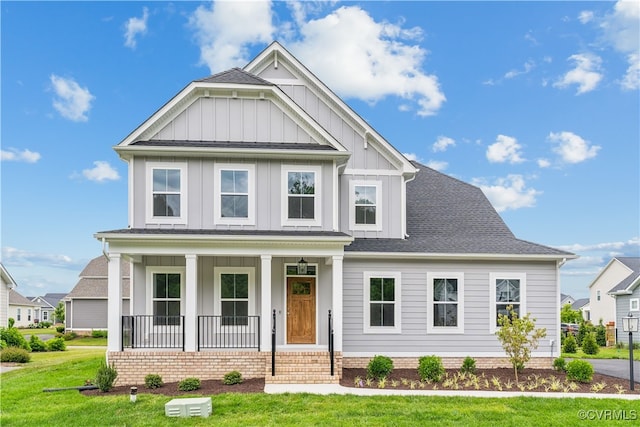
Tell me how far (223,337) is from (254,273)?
1.99m

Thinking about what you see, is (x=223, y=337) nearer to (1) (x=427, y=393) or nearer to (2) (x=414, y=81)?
(1) (x=427, y=393)

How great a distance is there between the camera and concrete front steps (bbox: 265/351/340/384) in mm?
12406

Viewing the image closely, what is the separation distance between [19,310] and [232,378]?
54099 mm

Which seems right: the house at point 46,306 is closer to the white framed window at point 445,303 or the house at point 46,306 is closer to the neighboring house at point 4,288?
the neighboring house at point 4,288

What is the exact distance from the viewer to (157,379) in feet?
40.4

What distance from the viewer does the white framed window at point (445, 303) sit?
50.0ft

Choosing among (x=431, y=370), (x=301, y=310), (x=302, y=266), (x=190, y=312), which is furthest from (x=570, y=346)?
(x=190, y=312)

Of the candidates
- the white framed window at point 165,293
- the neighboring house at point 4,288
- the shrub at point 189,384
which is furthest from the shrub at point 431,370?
the neighboring house at point 4,288

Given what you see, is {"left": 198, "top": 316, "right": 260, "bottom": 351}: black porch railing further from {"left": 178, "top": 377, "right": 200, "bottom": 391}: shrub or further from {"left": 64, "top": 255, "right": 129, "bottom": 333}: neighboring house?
{"left": 64, "top": 255, "right": 129, "bottom": 333}: neighboring house

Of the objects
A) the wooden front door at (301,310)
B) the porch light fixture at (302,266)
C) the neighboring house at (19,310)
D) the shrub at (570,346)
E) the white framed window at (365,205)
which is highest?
the white framed window at (365,205)

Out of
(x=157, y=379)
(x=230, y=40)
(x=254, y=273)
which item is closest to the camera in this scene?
(x=157, y=379)

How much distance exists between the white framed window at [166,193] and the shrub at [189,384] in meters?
4.32

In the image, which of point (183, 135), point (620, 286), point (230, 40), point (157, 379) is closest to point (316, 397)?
point (157, 379)

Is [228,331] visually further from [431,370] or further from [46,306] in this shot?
[46,306]
